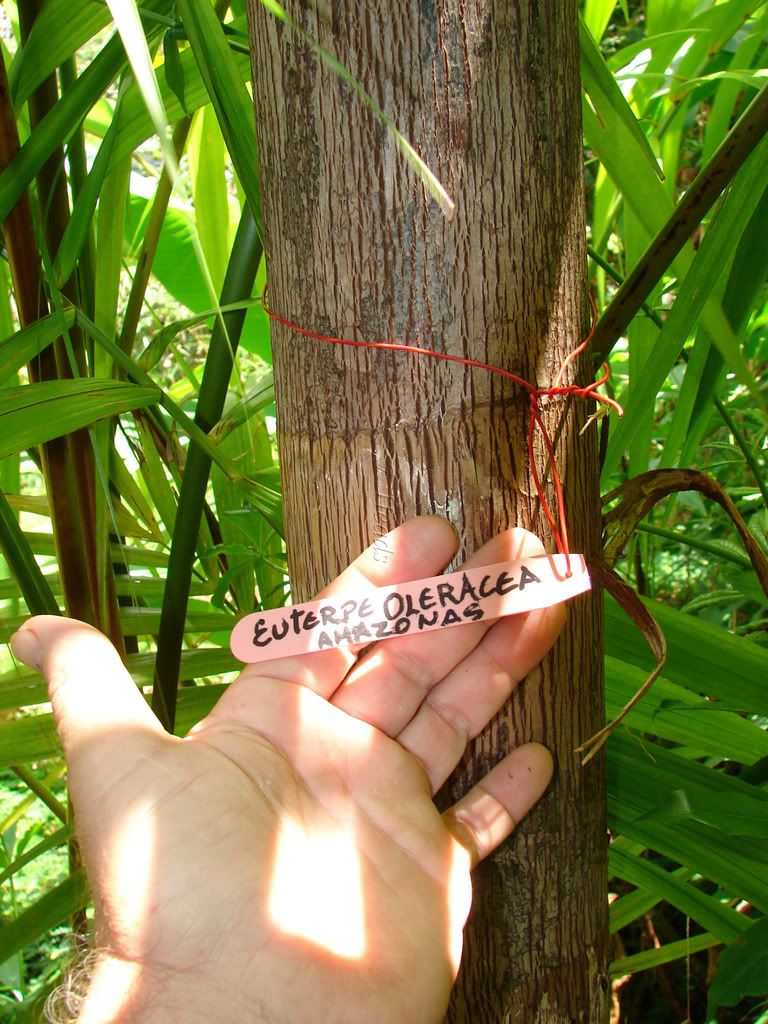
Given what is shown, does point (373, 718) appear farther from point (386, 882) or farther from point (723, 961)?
point (723, 961)

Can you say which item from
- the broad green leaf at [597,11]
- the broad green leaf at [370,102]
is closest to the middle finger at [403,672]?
the broad green leaf at [370,102]

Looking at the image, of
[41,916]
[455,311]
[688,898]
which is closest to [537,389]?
[455,311]

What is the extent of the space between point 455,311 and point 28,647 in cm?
28

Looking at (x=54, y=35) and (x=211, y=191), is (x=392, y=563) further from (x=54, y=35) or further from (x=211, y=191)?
(x=211, y=191)

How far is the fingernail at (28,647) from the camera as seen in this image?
0.45 meters

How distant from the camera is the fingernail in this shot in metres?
0.45

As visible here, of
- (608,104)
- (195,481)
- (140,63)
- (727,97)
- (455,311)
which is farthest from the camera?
(727,97)

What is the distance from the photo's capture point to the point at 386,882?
431 mm

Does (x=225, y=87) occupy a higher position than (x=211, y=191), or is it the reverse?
(x=211, y=191)

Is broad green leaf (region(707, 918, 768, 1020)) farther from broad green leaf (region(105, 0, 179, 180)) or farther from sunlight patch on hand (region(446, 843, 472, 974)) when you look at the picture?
broad green leaf (region(105, 0, 179, 180))

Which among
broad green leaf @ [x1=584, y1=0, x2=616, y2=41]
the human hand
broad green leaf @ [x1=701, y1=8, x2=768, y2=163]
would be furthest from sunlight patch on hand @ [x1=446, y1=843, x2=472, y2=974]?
broad green leaf @ [x1=584, y1=0, x2=616, y2=41]

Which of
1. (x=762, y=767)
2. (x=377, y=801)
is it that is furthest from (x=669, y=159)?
(x=377, y=801)

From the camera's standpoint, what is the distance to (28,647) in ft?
1.47

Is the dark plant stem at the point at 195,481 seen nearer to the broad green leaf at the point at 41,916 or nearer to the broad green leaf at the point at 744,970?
the broad green leaf at the point at 41,916
